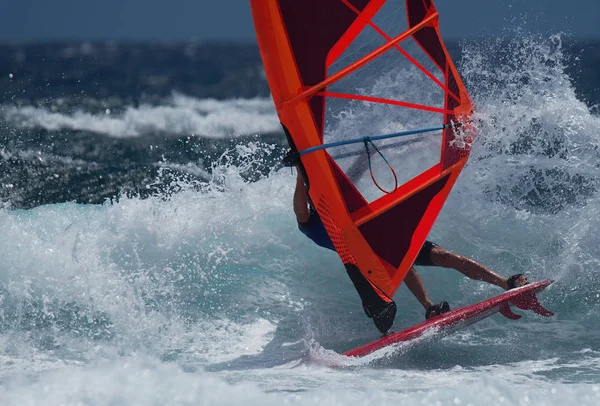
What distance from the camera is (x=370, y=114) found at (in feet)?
16.3

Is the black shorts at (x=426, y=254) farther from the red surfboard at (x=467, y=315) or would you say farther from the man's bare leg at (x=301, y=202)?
the man's bare leg at (x=301, y=202)

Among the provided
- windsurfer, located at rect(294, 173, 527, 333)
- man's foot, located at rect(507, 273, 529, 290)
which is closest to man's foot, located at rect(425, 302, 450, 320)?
windsurfer, located at rect(294, 173, 527, 333)

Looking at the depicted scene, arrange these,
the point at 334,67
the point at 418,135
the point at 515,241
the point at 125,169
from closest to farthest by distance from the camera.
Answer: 1. the point at 334,67
2. the point at 418,135
3. the point at 515,241
4. the point at 125,169

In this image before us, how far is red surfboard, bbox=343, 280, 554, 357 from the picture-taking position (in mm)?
4340

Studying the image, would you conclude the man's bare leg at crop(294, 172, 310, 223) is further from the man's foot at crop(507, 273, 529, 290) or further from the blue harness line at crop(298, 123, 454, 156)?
the man's foot at crop(507, 273, 529, 290)

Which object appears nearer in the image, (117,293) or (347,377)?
(347,377)

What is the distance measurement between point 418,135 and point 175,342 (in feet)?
6.19

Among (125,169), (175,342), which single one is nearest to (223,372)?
(175,342)

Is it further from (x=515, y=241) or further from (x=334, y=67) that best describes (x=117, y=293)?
(x=515, y=241)

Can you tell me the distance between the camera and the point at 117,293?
16.6ft

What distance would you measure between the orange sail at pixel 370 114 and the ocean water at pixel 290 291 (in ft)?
0.82

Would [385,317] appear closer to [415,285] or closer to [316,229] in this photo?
[415,285]

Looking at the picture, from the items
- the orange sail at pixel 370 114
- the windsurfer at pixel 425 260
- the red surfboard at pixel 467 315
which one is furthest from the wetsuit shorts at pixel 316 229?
the red surfboard at pixel 467 315

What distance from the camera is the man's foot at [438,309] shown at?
4617 mm
